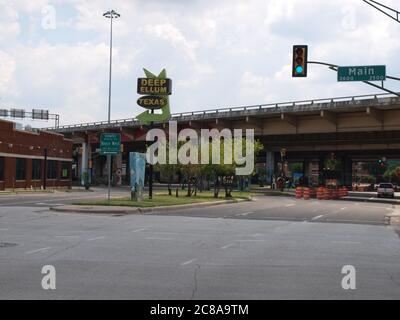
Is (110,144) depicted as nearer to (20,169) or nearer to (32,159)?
(20,169)

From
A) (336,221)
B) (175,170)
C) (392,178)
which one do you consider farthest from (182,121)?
(392,178)

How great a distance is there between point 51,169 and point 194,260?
179 ft

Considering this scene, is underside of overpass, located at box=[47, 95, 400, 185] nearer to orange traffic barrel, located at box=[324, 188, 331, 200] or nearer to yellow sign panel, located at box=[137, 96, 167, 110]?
orange traffic barrel, located at box=[324, 188, 331, 200]

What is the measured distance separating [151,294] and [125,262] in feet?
10.6

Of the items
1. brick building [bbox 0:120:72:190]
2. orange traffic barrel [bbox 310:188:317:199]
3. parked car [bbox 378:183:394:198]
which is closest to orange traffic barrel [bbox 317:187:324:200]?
orange traffic barrel [bbox 310:188:317:199]

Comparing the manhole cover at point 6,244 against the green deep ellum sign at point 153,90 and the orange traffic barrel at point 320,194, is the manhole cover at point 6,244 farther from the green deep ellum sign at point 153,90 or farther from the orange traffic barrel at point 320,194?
the orange traffic barrel at point 320,194

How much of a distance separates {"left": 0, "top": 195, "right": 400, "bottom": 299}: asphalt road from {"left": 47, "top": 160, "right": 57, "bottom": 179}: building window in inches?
1735

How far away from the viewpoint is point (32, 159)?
194 ft

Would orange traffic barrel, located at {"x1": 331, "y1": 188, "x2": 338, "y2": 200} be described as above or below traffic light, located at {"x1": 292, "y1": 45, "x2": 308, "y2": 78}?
below

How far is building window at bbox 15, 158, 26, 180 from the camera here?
55594 mm

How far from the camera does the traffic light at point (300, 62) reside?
25328 millimetres

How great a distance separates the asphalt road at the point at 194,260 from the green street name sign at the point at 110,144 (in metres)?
10.7

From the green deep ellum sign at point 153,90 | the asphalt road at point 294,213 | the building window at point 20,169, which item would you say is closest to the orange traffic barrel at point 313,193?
the asphalt road at point 294,213

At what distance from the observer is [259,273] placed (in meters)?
10.5
